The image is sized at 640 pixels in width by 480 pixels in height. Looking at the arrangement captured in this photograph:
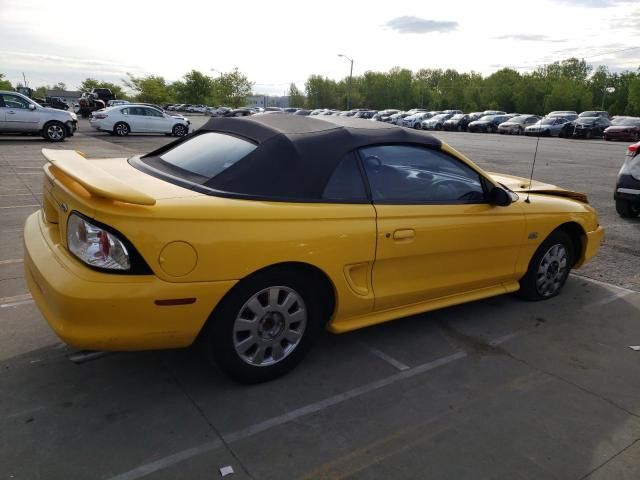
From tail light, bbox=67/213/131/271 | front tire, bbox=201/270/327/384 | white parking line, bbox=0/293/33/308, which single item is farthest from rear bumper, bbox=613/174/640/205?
white parking line, bbox=0/293/33/308

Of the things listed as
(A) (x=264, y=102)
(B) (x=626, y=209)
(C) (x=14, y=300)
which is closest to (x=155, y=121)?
(B) (x=626, y=209)

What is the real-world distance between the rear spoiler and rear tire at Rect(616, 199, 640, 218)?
804 centimetres

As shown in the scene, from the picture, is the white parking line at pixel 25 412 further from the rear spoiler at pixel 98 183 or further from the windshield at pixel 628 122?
the windshield at pixel 628 122

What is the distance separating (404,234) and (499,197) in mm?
991

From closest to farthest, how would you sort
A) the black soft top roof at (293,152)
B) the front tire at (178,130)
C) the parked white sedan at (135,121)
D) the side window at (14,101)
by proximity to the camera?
the black soft top roof at (293,152) < the side window at (14,101) < the parked white sedan at (135,121) < the front tire at (178,130)

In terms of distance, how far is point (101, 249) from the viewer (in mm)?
2543

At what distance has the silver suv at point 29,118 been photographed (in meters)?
16.8

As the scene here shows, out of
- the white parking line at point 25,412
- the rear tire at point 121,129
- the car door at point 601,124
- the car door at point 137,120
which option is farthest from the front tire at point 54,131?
the car door at point 601,124

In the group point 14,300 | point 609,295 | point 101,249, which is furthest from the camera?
point 609,295

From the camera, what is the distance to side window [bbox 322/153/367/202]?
3.17 m

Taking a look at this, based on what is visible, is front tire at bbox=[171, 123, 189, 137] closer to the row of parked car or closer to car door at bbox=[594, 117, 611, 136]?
the row of parked car

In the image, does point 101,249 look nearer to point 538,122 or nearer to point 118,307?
point 118,307

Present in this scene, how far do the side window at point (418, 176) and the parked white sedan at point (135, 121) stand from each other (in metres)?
21.5

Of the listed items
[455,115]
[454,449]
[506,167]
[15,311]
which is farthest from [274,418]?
[455,115]
